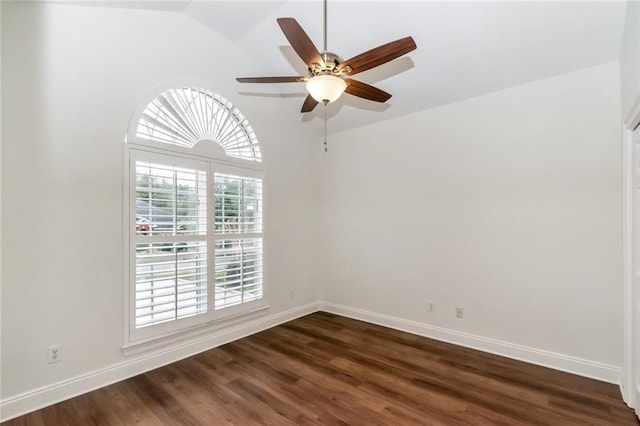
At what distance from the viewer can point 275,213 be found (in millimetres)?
3988

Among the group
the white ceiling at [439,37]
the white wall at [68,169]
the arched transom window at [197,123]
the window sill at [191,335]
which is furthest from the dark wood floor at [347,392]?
the white ceiling at [439,37]

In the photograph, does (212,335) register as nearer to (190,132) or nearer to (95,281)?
(95,281)

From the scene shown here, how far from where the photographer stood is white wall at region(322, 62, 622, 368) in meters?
2.57

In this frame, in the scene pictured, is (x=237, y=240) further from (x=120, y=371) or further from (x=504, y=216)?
(x=504, y=216)

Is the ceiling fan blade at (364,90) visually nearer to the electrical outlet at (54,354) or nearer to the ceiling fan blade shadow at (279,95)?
the ceiling fan blade shadow at (279,95)

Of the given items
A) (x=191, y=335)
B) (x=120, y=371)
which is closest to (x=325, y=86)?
(x=191, y=335)

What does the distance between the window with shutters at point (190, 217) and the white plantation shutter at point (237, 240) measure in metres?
0.01

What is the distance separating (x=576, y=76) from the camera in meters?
2.67

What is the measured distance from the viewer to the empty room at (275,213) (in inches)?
85.5

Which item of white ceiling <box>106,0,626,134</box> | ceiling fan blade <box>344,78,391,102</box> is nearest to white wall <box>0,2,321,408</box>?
white ceiling <box>106,0,626,134</box>

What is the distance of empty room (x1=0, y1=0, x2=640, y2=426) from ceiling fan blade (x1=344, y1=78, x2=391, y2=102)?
4cm

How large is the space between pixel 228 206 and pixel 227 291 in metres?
0.98

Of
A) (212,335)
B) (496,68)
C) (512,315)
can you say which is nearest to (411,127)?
(496,68)

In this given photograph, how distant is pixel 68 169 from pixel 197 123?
4.00 ft
